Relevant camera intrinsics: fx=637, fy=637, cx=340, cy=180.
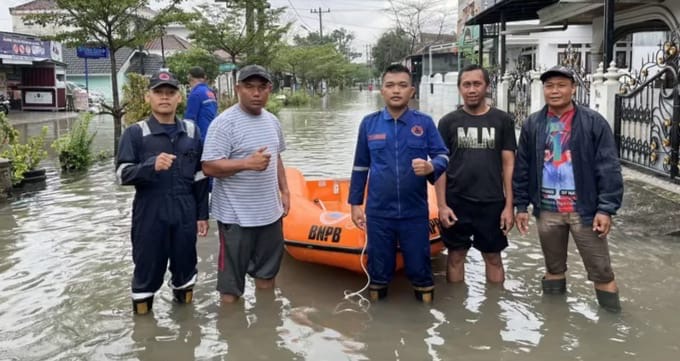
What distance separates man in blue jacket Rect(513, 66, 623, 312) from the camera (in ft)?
13.1

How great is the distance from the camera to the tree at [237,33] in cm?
2242

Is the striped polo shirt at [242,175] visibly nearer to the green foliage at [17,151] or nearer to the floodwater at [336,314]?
the floodwater at [336,314]

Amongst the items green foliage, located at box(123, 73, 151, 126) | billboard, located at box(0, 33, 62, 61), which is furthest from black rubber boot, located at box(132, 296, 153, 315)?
billboard, located at box(0, 33, 62, 61)

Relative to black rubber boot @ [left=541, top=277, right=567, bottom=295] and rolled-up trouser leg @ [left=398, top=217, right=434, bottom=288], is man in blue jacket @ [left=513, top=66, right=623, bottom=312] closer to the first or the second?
black rubber boot @ [left=541, top=277, right=567, bottom=295]

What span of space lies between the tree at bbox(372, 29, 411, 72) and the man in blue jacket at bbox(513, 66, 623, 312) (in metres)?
54.7

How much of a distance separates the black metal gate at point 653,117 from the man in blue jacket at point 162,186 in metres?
5.65

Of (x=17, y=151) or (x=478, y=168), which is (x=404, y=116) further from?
(x=17, y=151)

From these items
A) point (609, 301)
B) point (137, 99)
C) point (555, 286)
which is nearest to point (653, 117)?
point (555, 286)

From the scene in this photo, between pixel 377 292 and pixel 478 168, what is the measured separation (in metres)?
1.15

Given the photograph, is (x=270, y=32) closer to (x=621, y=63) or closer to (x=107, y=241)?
(x=621, y=63)

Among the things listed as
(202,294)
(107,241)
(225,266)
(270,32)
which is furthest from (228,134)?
(270,32)

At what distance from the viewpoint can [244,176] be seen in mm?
4215

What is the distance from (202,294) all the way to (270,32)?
19.8m

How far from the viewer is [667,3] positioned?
12.2 m
